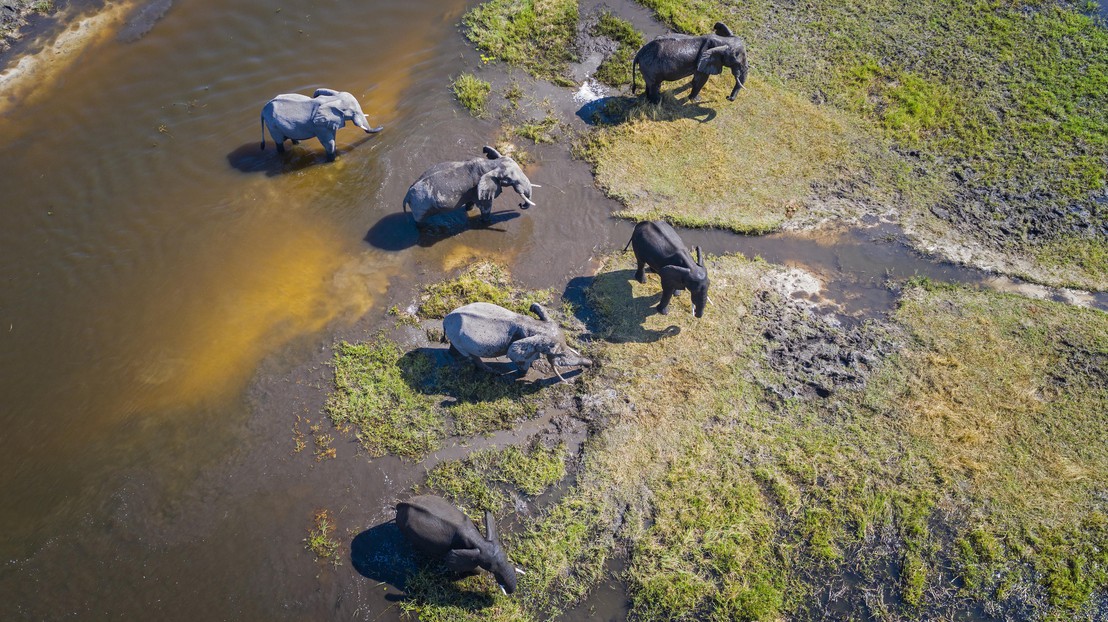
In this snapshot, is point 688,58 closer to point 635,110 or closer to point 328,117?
point 635,110

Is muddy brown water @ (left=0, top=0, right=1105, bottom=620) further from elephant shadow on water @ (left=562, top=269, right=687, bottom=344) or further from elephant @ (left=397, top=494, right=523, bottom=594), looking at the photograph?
elephant @ (left=397, top=494, right=523, bottom=594)

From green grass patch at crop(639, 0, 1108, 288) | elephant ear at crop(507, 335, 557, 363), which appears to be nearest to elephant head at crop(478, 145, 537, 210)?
elephant ear at crop(507, 335, 557, 363)

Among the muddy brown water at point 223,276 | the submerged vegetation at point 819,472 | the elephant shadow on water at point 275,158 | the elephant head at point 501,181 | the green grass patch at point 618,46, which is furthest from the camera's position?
the green grass patch at point 618,46

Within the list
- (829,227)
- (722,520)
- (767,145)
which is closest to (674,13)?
(767,145)

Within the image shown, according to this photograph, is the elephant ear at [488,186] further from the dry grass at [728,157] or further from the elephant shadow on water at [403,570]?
the elephant shadow on water at [403,570]

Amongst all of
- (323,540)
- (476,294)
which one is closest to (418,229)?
(476,294)

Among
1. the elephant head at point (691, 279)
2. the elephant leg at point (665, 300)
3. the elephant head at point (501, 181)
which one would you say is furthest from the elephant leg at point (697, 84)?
the elephant leg at point (665, 300)
